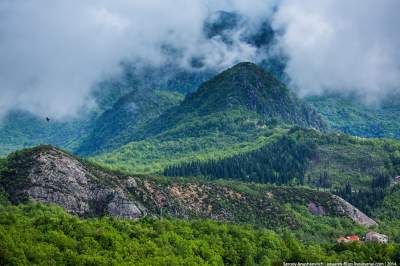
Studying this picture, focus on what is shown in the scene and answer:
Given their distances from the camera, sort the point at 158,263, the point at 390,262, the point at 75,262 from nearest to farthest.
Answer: the point at 75,262
the point at 158,263
the point at 390,262

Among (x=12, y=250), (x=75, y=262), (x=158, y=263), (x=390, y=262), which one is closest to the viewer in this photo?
(x=12, y=250)

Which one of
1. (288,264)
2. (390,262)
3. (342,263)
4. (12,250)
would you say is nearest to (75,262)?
(12,250)

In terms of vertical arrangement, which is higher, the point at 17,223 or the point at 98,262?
the point at 17,223

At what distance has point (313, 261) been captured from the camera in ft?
650

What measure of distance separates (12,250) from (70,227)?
122 feet

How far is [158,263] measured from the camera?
183375 mm

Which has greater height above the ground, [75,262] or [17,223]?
[17,223]

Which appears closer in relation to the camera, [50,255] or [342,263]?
[50,255]

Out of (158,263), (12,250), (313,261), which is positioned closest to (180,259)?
(158,263)

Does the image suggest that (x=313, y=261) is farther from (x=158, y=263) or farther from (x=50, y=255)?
(x=50, y=255)

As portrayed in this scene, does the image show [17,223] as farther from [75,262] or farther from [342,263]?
[342,263]

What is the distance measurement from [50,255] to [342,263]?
8251 centimetres

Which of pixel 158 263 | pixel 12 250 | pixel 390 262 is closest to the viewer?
pixel 12 250

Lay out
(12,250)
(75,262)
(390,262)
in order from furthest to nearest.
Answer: (390,262), (75,262), (12,250)
